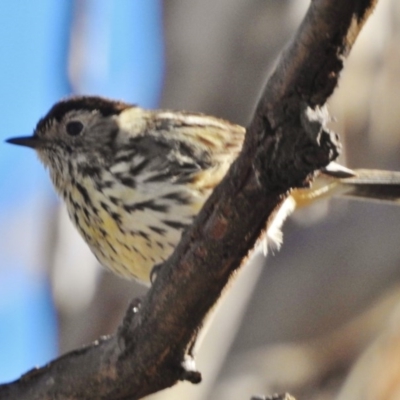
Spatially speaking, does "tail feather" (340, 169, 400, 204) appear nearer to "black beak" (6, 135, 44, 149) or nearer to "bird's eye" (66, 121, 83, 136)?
"bird's eye" (66, 121, 83, 136)

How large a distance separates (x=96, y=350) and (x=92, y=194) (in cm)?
114

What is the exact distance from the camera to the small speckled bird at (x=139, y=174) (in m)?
3.71

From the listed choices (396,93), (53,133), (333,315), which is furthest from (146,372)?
(396,93)

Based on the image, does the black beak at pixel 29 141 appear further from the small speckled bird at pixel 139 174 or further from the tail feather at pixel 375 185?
the tail feather at pixel 375 185

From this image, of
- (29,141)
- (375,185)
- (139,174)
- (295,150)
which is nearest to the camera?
(295,150)

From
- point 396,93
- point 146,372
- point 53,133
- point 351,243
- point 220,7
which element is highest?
point 220,7

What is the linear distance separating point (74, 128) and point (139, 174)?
0.66m

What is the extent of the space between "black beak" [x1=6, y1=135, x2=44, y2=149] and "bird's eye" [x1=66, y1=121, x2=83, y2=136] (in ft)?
0.44

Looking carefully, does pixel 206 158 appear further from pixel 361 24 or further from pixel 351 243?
pixel 361 24

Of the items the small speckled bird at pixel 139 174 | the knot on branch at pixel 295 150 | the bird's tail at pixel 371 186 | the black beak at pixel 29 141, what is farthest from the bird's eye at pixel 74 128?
the knot on branch at pixel 295 150

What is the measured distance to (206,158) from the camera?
3785mm

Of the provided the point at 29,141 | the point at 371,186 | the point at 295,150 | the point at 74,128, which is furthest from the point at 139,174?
the point at 295,150

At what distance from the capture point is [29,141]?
438cm

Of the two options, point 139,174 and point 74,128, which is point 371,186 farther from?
point 74,128
